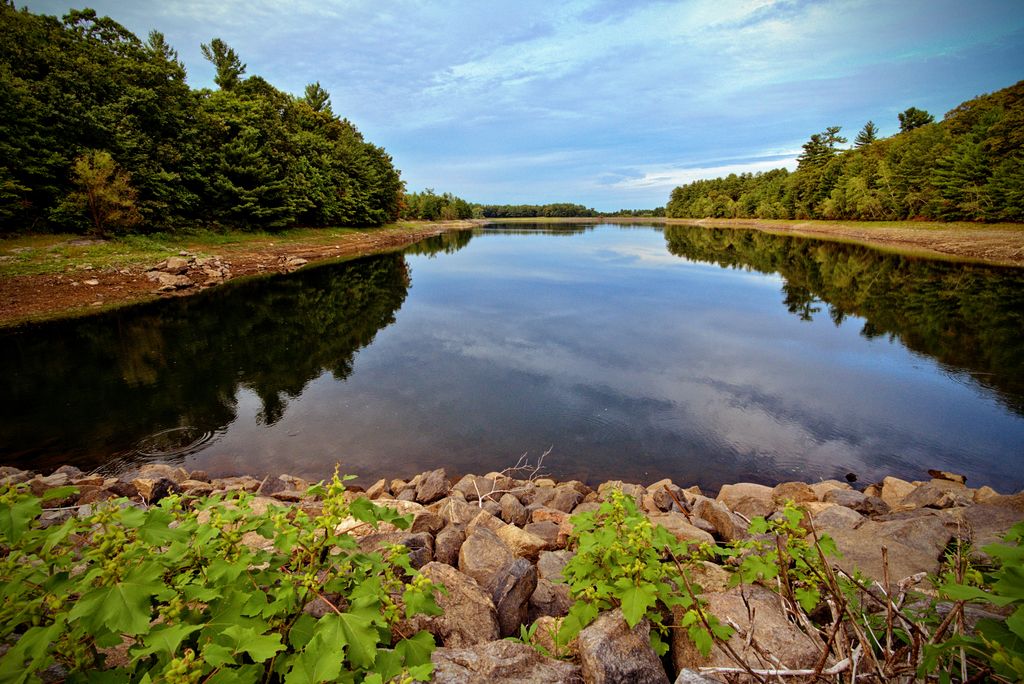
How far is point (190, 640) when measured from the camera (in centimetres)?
212

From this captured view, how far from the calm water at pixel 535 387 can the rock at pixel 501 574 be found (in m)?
3.55

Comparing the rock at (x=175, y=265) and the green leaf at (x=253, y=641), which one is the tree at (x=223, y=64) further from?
the green leaf at (x=253, y=641)

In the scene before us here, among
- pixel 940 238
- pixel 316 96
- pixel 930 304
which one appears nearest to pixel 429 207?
pixel 316 96

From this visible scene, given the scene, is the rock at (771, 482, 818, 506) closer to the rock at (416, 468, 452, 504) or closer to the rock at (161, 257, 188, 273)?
the rock at (416, 468, 452, 504)

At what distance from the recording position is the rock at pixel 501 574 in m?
3.71

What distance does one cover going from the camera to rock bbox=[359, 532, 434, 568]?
14.3ft

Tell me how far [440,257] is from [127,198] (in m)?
27.3

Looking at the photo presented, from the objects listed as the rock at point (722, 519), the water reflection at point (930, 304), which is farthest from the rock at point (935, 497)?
the water reflection at point (930, 304)

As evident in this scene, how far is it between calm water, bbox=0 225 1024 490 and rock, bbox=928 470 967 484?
0.35m

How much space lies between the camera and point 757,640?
108 inches

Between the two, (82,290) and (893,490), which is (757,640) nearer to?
(893,490)

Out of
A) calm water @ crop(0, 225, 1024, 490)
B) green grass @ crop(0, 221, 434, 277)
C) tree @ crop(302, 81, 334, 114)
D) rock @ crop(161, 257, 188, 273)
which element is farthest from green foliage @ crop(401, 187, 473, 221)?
calm water @ crop(0, 225, 1024, 490)

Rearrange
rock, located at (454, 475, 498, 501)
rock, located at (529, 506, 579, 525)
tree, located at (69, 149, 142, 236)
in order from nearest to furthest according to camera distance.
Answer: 1. rock, located at (529, 506, 579, 525)
2. rock, located at (454, 475, 498, 501)
3. tree, located at (69, 149, 142, 236)

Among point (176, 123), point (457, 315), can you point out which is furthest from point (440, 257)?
point (457, 315)
